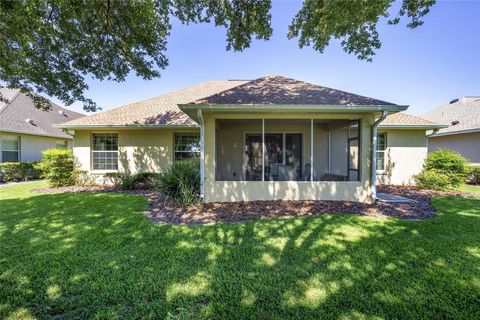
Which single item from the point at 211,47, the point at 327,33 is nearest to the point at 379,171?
the point at 327,33

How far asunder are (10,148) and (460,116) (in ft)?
95.8

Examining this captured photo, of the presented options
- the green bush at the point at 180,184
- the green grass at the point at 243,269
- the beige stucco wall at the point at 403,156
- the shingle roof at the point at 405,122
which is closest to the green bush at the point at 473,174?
the beige stucco wall at the point at 403,156

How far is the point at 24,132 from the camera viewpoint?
44.3 ft

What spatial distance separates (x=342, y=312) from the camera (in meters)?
2.35

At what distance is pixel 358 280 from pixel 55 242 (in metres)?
5.09

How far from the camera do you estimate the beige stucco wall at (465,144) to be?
13.1 meters

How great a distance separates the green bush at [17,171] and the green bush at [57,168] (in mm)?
3320

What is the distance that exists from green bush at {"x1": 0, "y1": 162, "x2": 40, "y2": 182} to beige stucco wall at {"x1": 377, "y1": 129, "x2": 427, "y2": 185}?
19.5 m

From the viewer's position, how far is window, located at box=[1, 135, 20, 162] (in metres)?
13.2

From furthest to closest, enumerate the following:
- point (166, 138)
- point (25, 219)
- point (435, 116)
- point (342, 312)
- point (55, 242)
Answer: point (435, 116), point (166, 138), point (25, 219), point (55, 242), point (342, 312)

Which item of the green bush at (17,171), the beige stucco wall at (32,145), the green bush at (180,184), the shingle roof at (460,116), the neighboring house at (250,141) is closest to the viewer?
the green bush at (180,184)

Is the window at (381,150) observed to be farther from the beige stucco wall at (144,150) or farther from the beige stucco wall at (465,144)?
the beige stucco wall at (144,150)

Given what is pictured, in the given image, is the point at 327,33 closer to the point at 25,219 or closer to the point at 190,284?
the point at 190,284

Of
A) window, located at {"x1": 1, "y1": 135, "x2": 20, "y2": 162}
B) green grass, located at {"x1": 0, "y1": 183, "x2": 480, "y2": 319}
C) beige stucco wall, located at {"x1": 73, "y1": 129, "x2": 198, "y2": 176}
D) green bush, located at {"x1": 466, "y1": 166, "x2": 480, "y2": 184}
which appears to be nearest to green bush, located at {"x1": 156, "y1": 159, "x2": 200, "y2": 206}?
green grass, located at {"x1": 0, "y1": 183, "x2": 480, "y2": 319}
